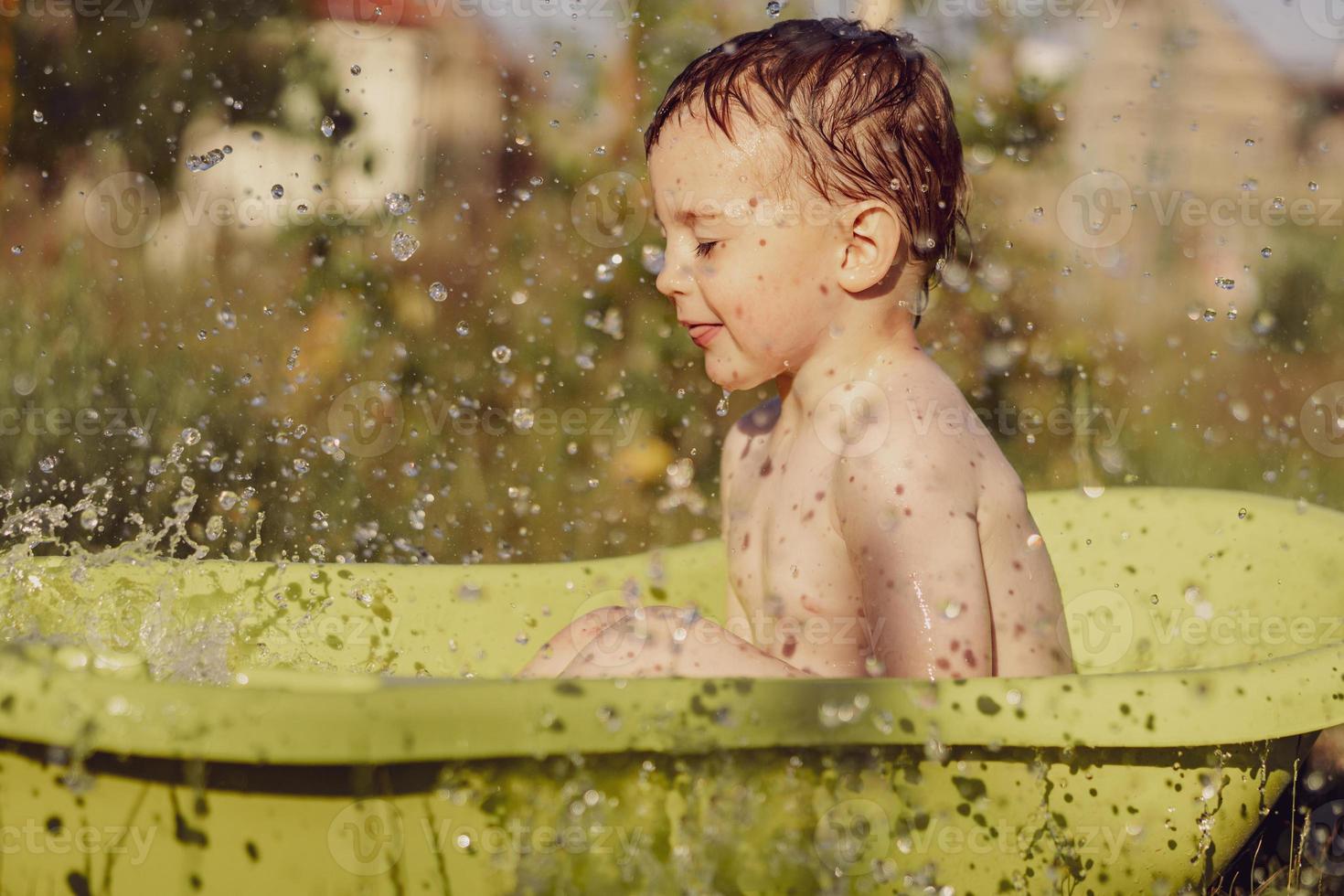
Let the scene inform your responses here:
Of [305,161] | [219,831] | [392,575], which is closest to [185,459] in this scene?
[305,161]

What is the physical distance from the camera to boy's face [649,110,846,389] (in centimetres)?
184

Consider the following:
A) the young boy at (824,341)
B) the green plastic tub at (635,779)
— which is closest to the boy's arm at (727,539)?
the young boy at (824,341)

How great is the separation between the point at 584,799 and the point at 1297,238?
427cm

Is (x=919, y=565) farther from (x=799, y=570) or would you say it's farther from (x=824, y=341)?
(x=824, y=341)

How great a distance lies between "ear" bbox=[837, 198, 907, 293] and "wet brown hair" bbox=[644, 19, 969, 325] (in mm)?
23

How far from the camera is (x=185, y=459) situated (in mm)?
3457

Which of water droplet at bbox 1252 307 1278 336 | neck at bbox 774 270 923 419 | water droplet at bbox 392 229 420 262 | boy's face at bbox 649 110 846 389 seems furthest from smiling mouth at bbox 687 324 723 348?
water droplet at bbox 1252 307 1278 336

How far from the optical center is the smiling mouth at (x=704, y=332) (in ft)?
6.26

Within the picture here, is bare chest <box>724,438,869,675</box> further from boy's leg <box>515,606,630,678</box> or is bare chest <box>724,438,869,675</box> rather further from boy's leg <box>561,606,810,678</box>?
boy's leg <box>515,606,630,678</box>

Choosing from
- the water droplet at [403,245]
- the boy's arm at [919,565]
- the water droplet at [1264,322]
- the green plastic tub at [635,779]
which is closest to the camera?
the green plastic tub at [635,779]

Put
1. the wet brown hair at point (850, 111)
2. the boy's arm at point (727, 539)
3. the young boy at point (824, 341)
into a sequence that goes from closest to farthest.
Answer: the young boy at point (824, 341)
the wet brown hair at point (850, 111)
the boy's arm at point (727, 539)

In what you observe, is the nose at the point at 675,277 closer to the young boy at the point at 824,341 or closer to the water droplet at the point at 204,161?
the young boy at the point at 824,341

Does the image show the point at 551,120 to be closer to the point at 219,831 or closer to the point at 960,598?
the point at 960,598

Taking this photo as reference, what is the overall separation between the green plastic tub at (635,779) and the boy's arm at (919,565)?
221 mm
